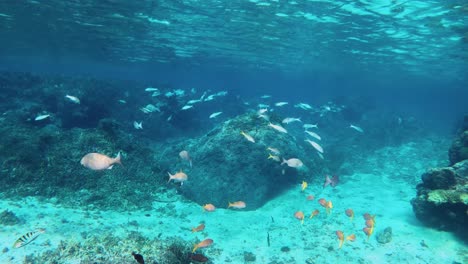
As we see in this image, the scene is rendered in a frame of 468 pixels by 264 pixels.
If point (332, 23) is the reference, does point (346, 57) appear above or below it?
below

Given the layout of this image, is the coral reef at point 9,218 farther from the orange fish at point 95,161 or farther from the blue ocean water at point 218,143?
the orange fish at point 95,161

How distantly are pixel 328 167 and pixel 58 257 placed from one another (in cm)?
1496

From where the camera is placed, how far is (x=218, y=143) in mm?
12344

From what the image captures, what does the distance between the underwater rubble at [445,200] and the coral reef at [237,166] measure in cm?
502

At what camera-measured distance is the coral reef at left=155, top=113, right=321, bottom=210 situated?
457 inches

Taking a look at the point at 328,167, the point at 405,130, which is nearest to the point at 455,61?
the point at 405,130

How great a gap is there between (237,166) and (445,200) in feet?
23.3

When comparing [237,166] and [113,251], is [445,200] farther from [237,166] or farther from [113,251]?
[113,251]

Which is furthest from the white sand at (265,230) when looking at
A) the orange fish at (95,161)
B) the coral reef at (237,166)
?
the orange fish at (95,161)

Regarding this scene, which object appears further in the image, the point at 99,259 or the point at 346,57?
the point at 346,57

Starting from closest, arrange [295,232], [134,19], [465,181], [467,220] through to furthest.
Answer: [467,220]
[465,181]
[295,232]
[134,19]

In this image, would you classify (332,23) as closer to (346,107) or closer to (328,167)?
(328,167)

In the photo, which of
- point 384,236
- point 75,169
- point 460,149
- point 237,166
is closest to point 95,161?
point 75,169

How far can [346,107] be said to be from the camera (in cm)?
3469
